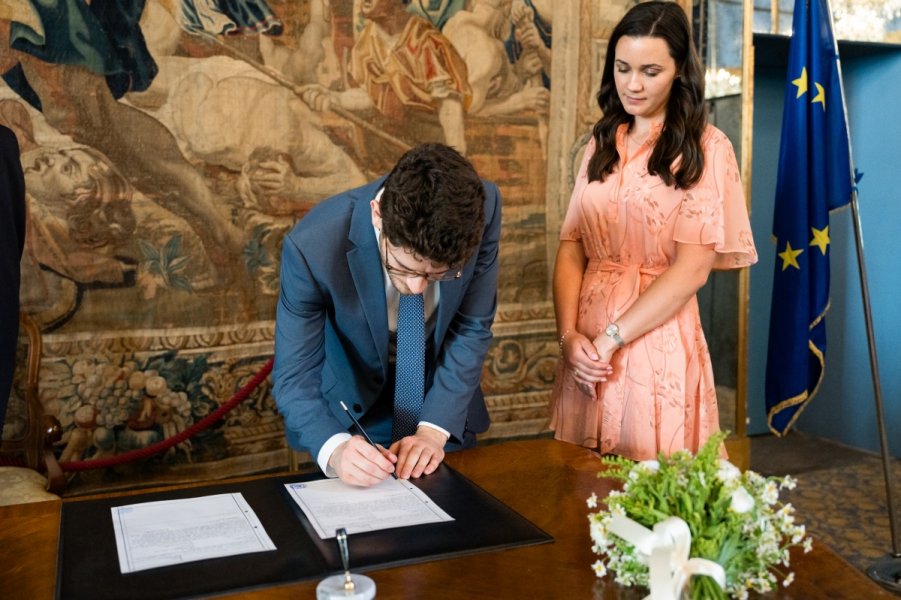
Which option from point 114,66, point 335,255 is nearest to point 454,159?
point 335,255

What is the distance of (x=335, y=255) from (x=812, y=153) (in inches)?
131

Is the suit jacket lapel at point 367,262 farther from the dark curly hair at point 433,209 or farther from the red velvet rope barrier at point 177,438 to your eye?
the red velvet rope barrier at point 177,438

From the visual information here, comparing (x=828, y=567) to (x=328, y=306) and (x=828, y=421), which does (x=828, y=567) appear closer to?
(x=328, y=306)

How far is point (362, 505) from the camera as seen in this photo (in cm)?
231

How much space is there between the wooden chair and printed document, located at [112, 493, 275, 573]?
1.84 metres

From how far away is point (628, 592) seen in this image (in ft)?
6.02

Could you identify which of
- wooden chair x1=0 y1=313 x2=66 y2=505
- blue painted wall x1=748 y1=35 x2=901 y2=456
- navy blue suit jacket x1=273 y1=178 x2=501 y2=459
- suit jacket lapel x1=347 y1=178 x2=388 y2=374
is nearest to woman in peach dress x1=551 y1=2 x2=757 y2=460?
navy blue suit jacket x1=273 y1=178 x2=501 y2=459

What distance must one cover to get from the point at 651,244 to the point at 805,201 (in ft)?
6.93

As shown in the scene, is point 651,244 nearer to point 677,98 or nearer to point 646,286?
point 646,286

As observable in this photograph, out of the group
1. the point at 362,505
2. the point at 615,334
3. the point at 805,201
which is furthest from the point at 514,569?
the point at 805,201

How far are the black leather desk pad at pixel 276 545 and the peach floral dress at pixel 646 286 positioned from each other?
1046mm

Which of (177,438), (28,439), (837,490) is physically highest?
(28,439)

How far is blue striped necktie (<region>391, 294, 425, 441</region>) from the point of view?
291 centimetres

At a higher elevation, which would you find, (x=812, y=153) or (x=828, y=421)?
(x=812, y=153)
